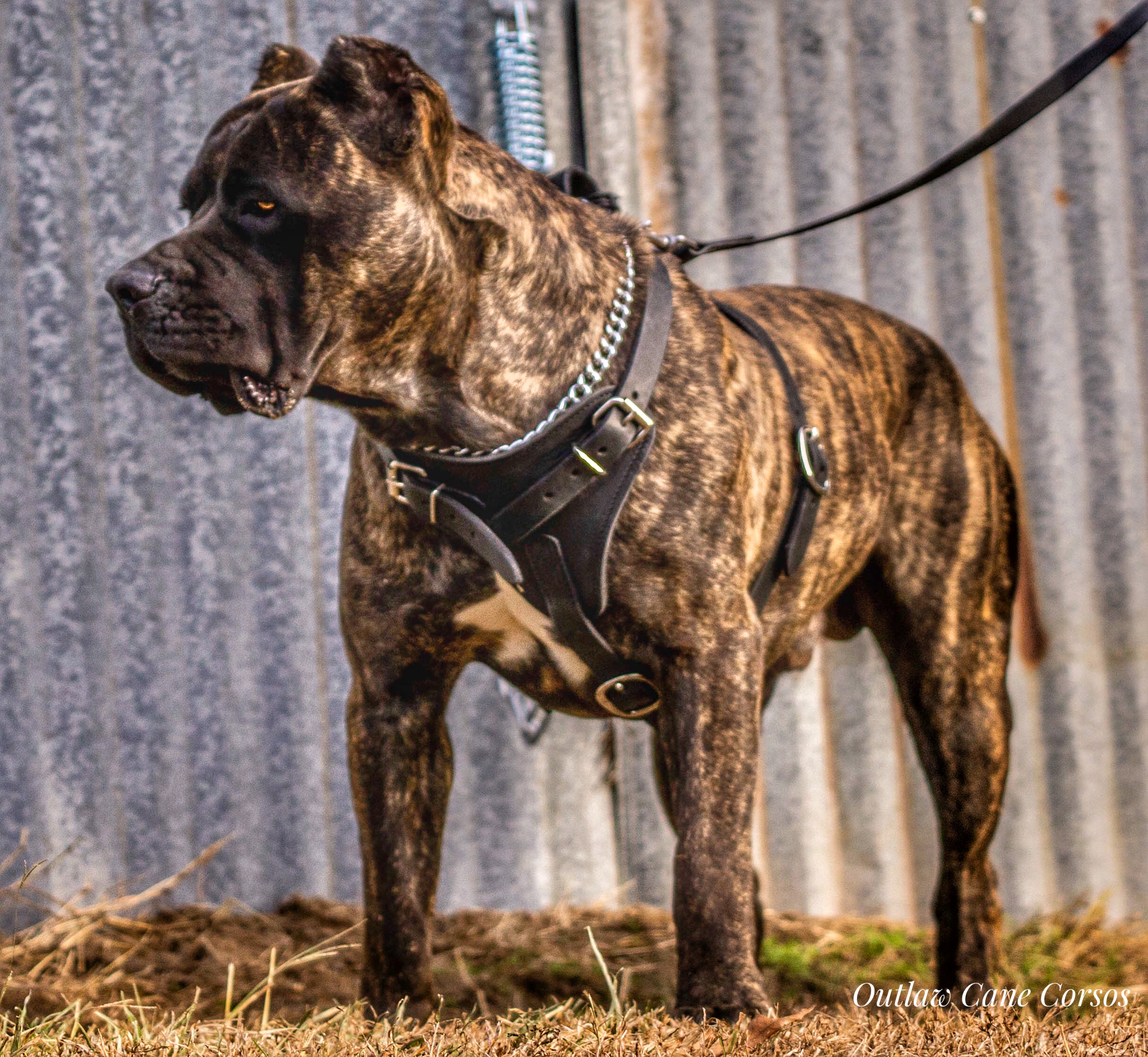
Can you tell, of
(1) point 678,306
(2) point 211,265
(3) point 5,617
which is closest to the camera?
(2) point 211,265

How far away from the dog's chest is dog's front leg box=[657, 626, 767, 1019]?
7.2 inches

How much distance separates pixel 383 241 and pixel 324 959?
5.88 ft

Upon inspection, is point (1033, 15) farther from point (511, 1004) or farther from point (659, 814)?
point (511, 1004)

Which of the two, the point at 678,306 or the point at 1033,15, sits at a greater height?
the point at 1033,15

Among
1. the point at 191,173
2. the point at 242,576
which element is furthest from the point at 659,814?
the point at 191,173

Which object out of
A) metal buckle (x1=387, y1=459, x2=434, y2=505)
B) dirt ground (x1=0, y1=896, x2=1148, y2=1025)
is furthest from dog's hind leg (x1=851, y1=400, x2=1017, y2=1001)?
metal buckle (x1=387, y1=459, x2=434, y2=505)

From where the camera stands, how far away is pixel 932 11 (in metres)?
3.70

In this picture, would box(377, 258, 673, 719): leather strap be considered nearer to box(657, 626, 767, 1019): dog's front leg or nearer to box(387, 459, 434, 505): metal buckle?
box(387, 459, 434, 505): metal buckle

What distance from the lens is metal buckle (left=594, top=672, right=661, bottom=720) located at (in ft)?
7.01

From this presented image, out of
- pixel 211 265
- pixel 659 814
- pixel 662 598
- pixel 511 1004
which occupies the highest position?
pixel 211 265

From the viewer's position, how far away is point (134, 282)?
1.80 meters

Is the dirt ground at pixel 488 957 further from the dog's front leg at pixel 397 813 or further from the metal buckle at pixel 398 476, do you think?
the metal buckle at pixel 398 476

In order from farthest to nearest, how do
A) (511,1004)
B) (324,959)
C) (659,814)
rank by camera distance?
1. (659,814)
2. (324,959)
3. (511,1004)

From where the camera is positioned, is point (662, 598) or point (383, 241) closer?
point (383, 241)
